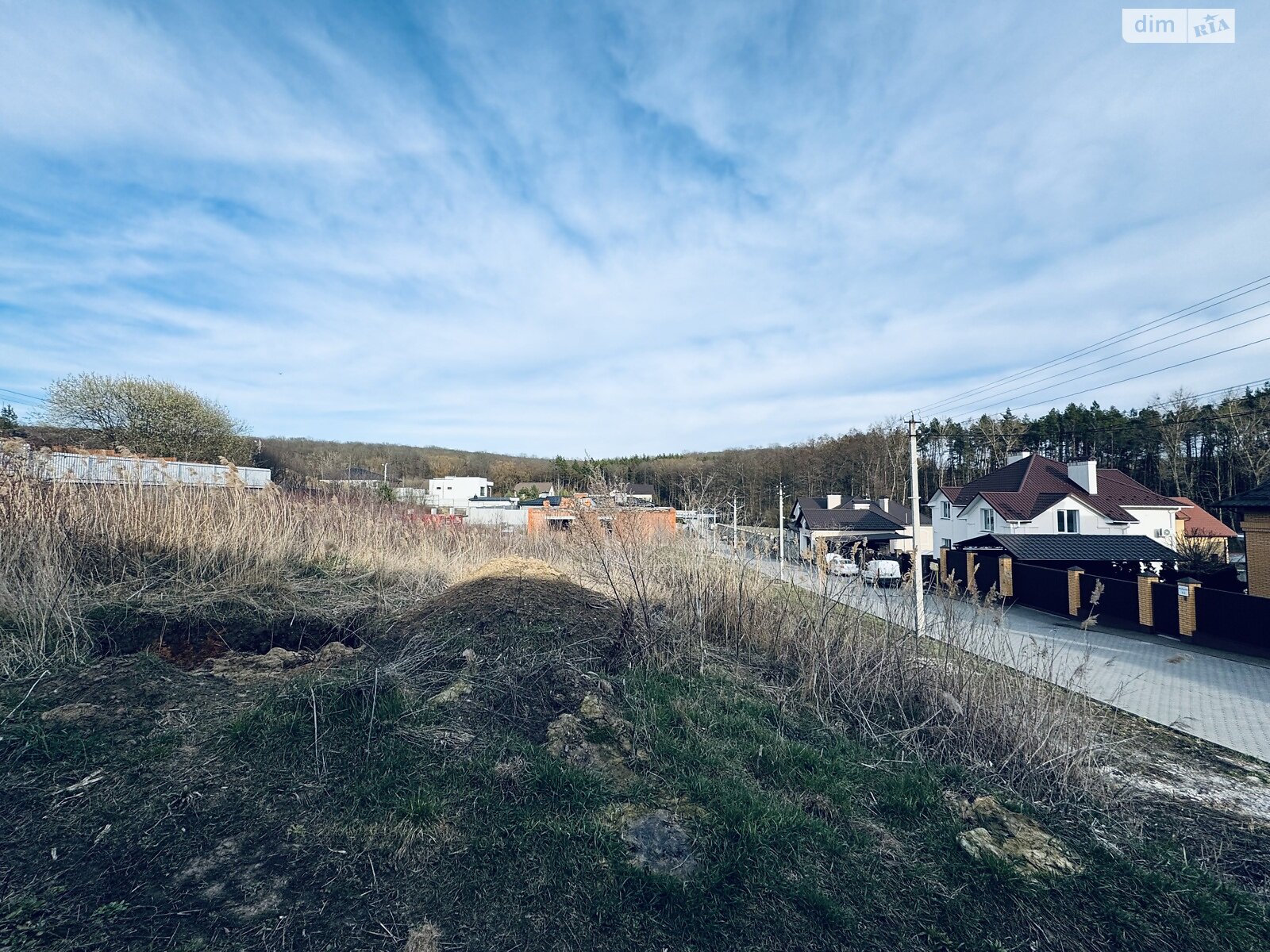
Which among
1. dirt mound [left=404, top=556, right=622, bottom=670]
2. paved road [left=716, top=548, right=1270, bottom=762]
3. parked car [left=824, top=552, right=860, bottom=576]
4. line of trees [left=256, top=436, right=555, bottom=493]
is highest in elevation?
line of trees [left=256, top=436, right=555, bottom=493]

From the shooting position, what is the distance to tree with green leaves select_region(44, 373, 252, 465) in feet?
66.8

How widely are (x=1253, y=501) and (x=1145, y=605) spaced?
112 inches

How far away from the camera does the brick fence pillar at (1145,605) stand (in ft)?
37.1

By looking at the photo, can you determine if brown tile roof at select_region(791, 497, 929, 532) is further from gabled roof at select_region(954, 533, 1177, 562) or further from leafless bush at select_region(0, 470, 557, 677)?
leafless bush at select_region(0, 470, 557, 677)

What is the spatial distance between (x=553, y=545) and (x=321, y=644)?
575 cm

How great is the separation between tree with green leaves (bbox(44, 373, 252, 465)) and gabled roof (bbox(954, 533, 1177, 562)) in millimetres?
29066

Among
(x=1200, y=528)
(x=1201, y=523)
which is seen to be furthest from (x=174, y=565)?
(x=1201, y=523)

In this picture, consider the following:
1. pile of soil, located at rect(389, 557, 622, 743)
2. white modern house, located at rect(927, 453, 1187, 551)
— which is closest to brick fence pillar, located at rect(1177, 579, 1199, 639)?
white modern house, located at rect(927, 453, 1187, 551)

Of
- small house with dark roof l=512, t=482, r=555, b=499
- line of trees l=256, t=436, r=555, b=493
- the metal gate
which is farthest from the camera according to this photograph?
line of trees l=256, t=436, r=555, b=493

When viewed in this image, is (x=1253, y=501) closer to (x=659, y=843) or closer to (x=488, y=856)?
(x=659, y=843)

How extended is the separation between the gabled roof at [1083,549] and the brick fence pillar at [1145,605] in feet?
12.3

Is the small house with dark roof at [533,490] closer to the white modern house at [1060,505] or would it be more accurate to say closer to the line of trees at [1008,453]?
the line of trees at [1008,453]

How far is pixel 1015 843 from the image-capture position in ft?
9.03

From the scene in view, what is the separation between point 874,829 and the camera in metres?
2.80
